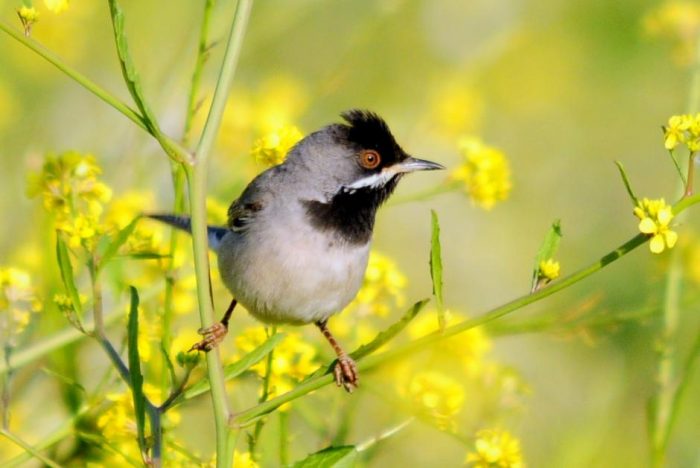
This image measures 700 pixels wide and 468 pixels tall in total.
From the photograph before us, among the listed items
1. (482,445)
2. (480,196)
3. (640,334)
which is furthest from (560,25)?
(482,445)

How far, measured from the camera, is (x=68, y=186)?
323 centimetres

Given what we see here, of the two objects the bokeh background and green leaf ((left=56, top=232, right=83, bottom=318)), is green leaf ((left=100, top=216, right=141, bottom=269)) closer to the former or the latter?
green leaf ((left=56, top=232, right=83, bottom=318))

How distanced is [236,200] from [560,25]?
5.77m

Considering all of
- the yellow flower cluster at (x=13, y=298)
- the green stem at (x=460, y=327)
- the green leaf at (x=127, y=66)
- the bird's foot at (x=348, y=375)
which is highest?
the yellow flower cluster at (x=13, y=298)

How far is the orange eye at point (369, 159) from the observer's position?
3936mm

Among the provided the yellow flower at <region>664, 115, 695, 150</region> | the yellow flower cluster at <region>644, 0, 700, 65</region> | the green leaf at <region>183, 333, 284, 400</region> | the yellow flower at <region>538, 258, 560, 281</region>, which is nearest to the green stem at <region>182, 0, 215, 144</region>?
the green leaf at <region>183, 333, 284, 400</region>

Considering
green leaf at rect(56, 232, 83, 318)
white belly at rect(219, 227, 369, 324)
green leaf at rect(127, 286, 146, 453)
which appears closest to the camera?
green leaf at rect(127, 286, 146, 453)

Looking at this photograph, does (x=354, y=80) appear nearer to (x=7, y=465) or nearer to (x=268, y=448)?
(x=268, y=448)

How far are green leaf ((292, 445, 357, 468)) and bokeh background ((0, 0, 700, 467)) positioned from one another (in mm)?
746

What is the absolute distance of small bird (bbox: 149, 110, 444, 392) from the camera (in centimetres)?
361

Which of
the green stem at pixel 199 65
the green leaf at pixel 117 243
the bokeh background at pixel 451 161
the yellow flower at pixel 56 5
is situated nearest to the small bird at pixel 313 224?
the bokeh background at pixel 451 161

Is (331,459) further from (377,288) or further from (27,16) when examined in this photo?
(377,288)

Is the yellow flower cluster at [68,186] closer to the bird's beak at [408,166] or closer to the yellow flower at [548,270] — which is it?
the bird's beak at [408,166]

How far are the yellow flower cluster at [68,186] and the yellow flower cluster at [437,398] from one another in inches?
42.4
